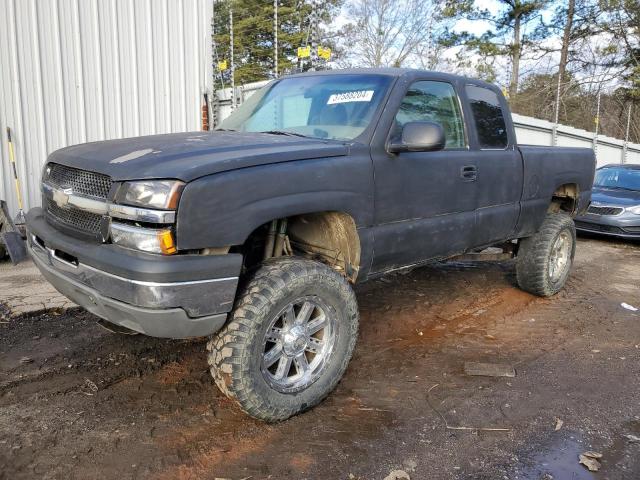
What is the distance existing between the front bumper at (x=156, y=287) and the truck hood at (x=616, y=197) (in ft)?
27.5

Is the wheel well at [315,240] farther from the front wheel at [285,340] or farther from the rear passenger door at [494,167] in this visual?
the rear passenger door at [494,167]

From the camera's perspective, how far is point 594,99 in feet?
90.3

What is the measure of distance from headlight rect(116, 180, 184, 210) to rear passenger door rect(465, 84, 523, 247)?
256cm

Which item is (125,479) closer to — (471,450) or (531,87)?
(471,450)

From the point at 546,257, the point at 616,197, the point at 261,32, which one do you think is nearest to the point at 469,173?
the point at 546,257

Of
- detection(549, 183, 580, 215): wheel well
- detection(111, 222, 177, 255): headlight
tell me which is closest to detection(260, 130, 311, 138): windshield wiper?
detection(111, 222, 177, 255): headlight

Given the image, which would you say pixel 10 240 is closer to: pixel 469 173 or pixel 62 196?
pixel 62 196

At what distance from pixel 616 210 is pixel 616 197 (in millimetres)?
444

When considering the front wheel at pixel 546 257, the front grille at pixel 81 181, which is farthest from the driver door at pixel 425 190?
the front grille at pixel 81 181

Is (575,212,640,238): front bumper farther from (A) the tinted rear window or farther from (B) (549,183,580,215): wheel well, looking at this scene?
(A) the tinted rear window

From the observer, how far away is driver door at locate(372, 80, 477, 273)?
342 cm

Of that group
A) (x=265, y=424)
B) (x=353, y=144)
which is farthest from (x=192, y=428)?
(x=353, y=144)

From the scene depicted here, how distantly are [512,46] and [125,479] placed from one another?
88.9 ft

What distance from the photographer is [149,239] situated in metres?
2.49
